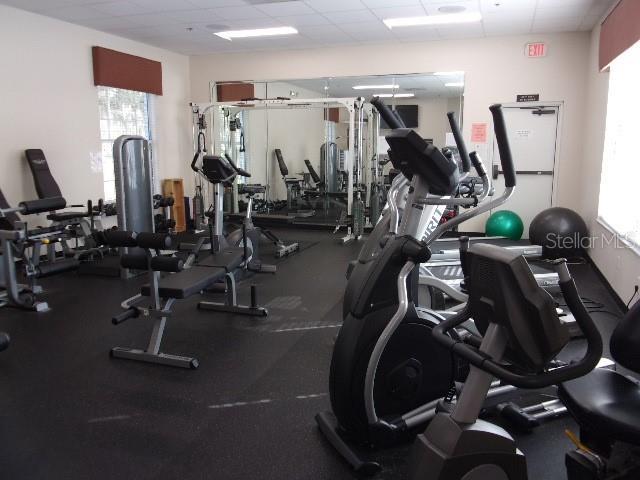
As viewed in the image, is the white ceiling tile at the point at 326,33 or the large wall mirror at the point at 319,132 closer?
the white ceiling tile at the point at 326,33

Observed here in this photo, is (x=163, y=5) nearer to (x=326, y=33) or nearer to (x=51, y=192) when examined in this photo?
(x=326, y=33)

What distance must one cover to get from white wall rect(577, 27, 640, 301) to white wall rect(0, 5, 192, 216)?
5734mm

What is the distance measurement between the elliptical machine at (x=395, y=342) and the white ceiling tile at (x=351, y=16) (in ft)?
12.7

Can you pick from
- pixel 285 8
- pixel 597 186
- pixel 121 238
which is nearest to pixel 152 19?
pixel 285 8

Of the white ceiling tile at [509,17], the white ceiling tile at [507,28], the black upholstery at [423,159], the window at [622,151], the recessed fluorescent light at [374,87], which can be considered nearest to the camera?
the black upholstery at [423,159]

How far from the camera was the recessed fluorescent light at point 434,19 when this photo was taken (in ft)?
18.7

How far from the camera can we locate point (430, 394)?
7.41 feet

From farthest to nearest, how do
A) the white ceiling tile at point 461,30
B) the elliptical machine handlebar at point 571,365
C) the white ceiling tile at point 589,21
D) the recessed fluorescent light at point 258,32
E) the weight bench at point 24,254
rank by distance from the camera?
the recessed fluorescent light at point 258,32 < the white ceiling tile at point 461,30 < the white ceiling tile at point 589,21 < the weight bench at point 24,254 < the elliptical machine handlebar at point 571,365

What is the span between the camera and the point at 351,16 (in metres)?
5.75

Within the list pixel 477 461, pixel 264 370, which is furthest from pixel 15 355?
pixel 477 461

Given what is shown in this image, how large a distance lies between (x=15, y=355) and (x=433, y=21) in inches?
210

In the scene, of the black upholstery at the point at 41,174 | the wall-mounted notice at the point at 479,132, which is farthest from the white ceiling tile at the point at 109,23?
the wall-mounted notice at the point at 479,132

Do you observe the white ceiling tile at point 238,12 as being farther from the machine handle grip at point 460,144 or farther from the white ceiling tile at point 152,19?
the machine handle grip at point 460,144

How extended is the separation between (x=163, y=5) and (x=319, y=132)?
14.0 ft
